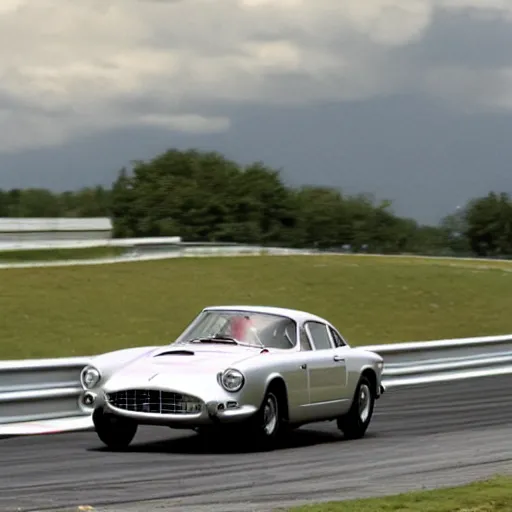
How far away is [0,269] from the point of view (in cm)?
2927

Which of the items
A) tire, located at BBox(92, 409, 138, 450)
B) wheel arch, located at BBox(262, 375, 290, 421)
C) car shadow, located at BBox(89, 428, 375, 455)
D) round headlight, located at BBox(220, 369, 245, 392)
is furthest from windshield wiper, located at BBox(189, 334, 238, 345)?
tire, located at BBox(92, 409, 138, 450)

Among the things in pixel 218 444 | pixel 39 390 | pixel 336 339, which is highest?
pixel 336 339

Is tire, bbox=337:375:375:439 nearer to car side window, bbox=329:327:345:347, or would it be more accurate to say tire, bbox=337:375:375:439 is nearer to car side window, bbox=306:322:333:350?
car side window, bbox=329:327:345:347

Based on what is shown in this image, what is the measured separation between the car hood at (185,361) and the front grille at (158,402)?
0.48 ft

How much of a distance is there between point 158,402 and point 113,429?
23.5 inches

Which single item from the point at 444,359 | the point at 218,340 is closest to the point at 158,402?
the point at 218,340

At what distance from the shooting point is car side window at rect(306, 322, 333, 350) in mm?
13289

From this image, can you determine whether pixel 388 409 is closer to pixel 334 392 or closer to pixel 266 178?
pixel 334 392

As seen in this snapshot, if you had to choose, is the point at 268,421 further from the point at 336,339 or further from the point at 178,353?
the point at 336,339

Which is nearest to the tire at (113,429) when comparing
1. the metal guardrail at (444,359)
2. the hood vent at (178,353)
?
the hood vent at (178,353)

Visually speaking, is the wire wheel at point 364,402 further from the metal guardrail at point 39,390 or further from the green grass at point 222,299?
the green grass at point 222,299

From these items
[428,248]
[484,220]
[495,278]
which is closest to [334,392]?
[495,278]

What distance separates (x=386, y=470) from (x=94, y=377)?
3129 mm

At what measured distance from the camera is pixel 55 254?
39.3m
